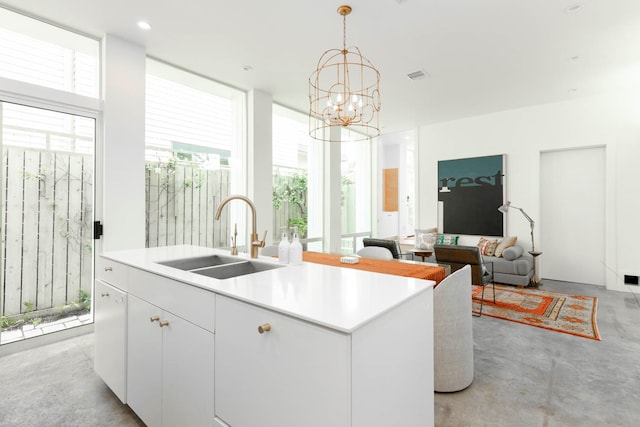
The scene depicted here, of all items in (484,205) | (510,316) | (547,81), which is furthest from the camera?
(484,205)

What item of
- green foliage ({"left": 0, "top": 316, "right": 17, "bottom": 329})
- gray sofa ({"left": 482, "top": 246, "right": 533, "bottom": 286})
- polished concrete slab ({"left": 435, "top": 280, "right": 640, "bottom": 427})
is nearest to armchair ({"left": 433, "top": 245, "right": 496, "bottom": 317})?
polished concrete slab ({"left": 435, "top": 280, "right": 640, "bottom": 427})

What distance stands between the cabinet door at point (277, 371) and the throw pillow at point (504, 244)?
16.5 ft

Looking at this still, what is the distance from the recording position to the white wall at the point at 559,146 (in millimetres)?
4523

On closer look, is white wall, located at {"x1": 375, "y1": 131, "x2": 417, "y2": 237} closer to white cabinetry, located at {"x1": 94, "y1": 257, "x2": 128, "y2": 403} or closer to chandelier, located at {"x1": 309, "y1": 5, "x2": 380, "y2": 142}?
chandelier, located at {"x1": 309, "y1": 5, "x2": 380, "y2": 142}

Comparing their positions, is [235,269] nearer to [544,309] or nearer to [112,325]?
[112,325]

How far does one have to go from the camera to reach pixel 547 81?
4.23 metres

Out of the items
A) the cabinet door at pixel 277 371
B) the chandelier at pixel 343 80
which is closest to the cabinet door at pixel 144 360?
the cabinet door at pixel 277 371

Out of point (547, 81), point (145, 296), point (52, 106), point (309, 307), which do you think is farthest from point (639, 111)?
point (52, 106)

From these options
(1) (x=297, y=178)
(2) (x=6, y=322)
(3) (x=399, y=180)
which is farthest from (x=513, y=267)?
(2) (x=6, y=322)

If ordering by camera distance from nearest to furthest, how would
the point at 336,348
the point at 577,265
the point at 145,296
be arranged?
1. the point at 336,348
2. the point at 145,296
3. the point at 577,265

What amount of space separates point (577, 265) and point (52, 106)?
284 inches

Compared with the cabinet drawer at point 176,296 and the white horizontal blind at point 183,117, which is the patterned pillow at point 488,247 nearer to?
the white horizontal blind at point 183,117

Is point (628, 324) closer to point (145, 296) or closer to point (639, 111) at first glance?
point (639, 111)

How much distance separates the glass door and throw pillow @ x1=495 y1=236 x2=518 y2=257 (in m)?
5.54
